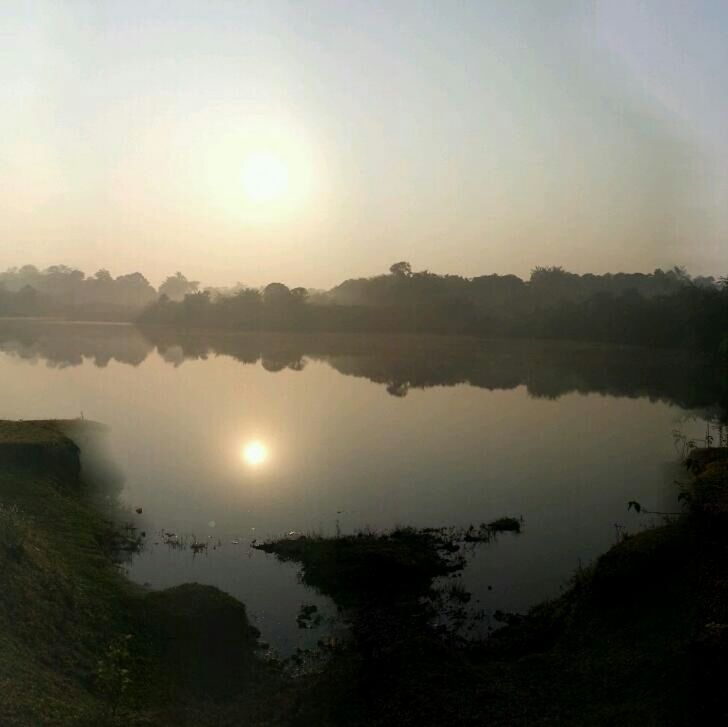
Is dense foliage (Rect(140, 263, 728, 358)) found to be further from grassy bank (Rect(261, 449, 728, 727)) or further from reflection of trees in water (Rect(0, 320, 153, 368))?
grassy bank (Rect(261, 449, 728, 727))

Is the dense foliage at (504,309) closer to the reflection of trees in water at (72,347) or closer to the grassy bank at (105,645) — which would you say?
the reflection of trees in water at (72,347)

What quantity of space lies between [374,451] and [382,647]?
13.9 m

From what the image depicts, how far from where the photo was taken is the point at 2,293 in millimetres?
126750

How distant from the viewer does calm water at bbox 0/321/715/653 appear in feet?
44.4

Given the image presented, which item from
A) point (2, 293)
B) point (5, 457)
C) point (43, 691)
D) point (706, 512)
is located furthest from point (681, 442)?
point (2, 293)

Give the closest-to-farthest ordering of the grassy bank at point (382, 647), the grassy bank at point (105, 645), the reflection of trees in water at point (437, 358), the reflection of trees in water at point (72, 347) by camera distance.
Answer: the grassy bank at point (105, 645) < the grassy bank at point (382, 647) < the reflection of trees in water at point (437, 358) < the reflection of trees in water at point (72, 347)

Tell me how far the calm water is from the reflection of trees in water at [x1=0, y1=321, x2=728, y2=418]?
445 millimetres

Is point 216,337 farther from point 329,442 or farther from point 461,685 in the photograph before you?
point 461,685

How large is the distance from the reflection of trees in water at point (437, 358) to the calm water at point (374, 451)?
1.46 feet

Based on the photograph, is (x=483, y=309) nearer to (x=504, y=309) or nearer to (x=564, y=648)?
(x=504, y=309)

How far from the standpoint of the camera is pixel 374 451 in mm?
23406

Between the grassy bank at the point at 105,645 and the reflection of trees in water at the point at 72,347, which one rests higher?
the reflection of trees in water at the point at 72,347

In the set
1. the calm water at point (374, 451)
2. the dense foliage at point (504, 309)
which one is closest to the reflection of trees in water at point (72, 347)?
the calm water at point (374, 451)

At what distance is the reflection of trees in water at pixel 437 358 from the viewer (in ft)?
135
